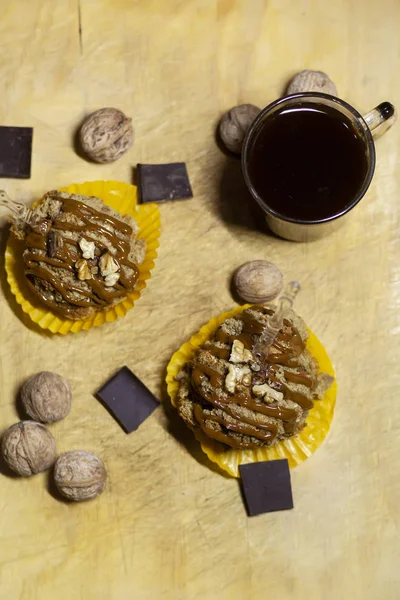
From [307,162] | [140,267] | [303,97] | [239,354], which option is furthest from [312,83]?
[239,354]

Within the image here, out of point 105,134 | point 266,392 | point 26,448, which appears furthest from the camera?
point 105,134

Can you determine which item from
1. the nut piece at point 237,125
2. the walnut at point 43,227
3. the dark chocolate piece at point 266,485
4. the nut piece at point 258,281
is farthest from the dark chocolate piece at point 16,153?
the dark chocolate piece at point 266,485

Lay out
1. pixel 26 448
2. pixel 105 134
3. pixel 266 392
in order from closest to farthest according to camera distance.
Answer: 1. pixel 266 392
2. pixel 26 448
3. pixel 105 134

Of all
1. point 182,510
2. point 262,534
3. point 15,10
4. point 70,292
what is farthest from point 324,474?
point 15,10

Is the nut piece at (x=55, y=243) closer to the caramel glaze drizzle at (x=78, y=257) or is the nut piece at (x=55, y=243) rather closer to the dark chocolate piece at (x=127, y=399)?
the caramel glaze drizzle at (x=78, y=257)

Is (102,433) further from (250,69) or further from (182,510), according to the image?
(250,69)

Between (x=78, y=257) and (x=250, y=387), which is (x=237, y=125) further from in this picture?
(x=250, y=387)

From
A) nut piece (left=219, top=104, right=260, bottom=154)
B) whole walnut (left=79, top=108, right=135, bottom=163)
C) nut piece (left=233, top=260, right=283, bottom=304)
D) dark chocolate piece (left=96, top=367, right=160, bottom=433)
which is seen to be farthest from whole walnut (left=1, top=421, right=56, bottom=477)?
nut piece (left=219, top=104, right=260, bottom=154)
